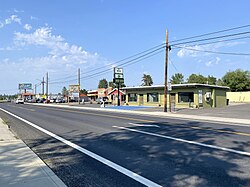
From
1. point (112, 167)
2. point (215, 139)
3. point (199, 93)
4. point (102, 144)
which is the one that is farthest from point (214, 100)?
point (112, 167)

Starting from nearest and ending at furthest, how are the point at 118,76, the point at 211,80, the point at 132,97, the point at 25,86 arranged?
the point at 132,97
the point at 118,76
the point at 211,80
the point at 25,86

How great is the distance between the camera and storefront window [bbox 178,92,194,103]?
36.7 metres

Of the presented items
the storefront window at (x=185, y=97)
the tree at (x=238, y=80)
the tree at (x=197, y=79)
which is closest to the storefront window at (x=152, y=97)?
the storefront window at (x=185, y=97)

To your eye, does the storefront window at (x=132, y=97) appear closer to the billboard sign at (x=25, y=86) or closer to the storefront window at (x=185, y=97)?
the storefront window at (x=185, y=97)

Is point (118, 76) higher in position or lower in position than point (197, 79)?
lower

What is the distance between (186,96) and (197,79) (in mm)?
56150

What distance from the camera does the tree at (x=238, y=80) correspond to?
74.1 metres

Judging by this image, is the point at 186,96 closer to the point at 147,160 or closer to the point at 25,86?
the point at 147,160

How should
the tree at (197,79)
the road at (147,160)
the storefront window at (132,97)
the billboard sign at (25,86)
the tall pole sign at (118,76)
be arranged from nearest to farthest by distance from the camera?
the road at (147,160) → the storefront window at (132,97) → the tall pole sign at (118,76) → the tree at (197,79) → the billboard sign at (25,86)

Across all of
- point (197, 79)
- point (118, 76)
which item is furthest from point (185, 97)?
point (197, 79)

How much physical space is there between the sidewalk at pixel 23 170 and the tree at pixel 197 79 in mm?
86725

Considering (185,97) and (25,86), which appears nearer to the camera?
(185,97)

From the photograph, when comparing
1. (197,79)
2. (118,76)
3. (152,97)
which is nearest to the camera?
(152,97)

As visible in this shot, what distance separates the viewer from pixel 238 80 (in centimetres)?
7456
